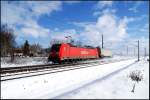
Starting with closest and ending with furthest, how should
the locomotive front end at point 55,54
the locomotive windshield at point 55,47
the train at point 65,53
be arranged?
the locomotive front end at point 55,54
the train at point 65,53
the locomotive windshield at point 55,47

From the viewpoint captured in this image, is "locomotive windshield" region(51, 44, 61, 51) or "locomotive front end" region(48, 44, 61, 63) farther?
"locomotive windshield" region(51, 44, 61, 51)

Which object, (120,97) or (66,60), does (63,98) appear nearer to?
(120,97)

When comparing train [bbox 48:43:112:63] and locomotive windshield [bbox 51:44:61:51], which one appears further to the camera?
locomotive windshield [bbox 51:44:61:51]

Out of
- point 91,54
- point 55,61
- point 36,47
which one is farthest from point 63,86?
point 36,47

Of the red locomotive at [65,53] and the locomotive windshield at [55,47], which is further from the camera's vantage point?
the locomotive windshield at [55,47]

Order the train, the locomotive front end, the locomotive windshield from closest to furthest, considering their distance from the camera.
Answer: the locomotive front end < the train < the locomotive windshield

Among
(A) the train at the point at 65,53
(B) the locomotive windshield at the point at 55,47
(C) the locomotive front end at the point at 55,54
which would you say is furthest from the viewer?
(B) the locomotive windshield at the point at 55,47

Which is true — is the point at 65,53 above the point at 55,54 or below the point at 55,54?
above

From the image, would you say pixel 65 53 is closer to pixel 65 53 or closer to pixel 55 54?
pixel 65 53

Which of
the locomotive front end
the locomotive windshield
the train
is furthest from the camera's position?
the locomotive windshield

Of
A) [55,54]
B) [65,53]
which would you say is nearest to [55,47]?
[55,54]

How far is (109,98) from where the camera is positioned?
949cm

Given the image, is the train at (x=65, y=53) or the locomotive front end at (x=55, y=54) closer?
the locomotive front end at (x=55, y=54)

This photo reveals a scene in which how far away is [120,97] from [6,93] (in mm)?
5131
